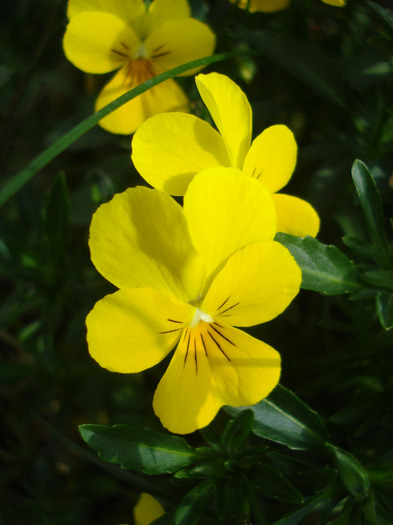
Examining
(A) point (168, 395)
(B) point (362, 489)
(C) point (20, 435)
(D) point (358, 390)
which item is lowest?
(C) point (20, 435)

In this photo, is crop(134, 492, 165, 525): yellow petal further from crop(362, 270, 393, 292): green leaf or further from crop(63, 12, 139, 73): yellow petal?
crop(63, 12, 139, 73): yellow petal

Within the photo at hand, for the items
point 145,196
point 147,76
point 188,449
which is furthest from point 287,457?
point 147,76

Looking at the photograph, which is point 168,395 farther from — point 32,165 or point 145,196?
point 32,165

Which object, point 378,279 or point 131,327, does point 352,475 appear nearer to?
point 378,279

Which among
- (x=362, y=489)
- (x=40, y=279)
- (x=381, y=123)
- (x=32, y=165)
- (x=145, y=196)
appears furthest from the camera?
(x=40, y=279)

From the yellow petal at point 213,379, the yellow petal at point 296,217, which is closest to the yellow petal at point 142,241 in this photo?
the yellow petal at point 213,379

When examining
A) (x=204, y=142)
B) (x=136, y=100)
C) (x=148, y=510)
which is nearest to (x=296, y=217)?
(x=204, y=142)

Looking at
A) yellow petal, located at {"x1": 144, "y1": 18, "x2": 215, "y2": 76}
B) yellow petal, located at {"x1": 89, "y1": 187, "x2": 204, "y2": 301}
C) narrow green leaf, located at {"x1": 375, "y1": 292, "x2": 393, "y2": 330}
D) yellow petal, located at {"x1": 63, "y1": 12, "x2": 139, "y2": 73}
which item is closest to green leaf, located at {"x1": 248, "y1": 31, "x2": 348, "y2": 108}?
yellow petal, located at {"x1": 144, "y1": 18, "x2": 215, "y2": 76}

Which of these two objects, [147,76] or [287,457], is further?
[147,76]
